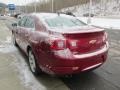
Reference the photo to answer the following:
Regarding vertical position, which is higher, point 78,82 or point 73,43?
point 73,43

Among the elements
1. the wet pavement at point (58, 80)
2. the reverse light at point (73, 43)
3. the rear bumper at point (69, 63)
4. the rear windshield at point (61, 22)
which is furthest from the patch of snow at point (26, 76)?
the rear windshield at point (61, 22)

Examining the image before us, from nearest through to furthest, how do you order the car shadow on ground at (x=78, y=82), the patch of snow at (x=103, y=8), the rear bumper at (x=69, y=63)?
the rear bumper at (x=69, y=63) < the car shadow on ground at (x=78, y=82) < the patch of snow at (x=103, y=8)

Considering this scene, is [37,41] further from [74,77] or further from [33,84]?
[74,77]

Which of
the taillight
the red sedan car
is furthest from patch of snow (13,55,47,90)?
the taillight

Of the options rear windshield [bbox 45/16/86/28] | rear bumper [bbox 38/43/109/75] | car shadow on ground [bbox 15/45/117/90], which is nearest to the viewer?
rear bumper [bbox 38/43/109/75]

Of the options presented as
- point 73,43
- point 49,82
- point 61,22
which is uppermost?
point 61,22

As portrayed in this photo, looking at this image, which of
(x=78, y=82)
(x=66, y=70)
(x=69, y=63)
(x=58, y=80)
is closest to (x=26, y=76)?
(x=58, y=80)

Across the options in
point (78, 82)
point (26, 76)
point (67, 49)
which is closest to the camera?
point (67, 49)

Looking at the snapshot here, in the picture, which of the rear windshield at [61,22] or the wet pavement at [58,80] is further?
the rear windshield at [61,22]

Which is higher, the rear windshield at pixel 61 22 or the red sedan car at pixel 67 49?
the rear windshield at pixel 61 22

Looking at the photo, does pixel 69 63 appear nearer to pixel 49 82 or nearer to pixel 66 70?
pixel 66 70

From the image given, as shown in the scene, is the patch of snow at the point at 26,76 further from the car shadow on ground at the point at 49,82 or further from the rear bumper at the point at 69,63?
the rear bumper at the point at 69,63

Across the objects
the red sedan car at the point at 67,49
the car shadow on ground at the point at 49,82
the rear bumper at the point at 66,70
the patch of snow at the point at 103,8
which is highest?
the patch of snow at the point at 103,8

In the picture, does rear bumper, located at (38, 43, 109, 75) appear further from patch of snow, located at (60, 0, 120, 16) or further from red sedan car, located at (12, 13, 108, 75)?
Result: patch of snow, located at (60, 0, 120, 16)
